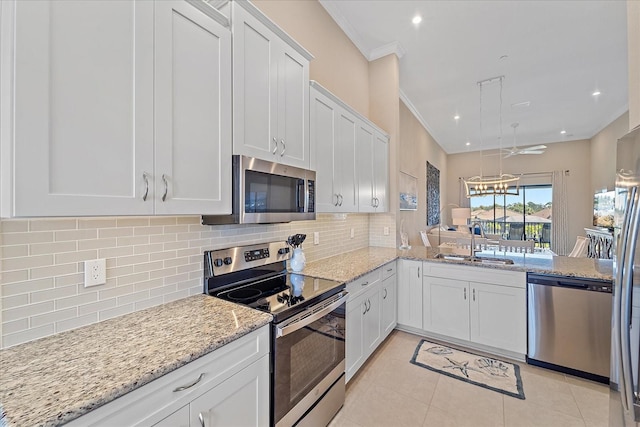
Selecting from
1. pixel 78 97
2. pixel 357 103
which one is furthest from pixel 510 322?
pixel 78 97

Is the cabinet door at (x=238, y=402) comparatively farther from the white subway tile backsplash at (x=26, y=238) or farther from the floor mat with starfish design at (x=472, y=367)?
the floor mat with starfish design at (x=472, y=367)

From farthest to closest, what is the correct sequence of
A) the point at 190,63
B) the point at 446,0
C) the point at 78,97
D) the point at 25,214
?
the point at 446,0 → the point at 190,63 → the point at 78,97 → the point at 25,214

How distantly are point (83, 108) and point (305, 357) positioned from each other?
1.53 m

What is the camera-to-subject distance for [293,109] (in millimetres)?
1873

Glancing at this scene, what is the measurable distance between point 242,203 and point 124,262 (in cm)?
63

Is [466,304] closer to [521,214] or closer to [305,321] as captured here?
[305,321]

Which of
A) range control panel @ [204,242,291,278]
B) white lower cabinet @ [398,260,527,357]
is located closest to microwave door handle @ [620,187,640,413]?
white lower cabinet @ [398,260,527,357]

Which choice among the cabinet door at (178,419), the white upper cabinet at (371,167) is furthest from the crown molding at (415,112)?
the cabinet door at (178,419)

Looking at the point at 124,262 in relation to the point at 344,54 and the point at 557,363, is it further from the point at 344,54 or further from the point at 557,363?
the point at 557,363

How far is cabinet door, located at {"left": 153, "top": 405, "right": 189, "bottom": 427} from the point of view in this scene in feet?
2.99

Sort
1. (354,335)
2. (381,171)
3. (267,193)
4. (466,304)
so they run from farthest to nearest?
1. (381,171)
2. (466,304)
3. (354,335)
4. (267,193)

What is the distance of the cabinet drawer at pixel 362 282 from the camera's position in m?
2.07

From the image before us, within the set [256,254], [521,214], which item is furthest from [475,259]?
[521,214]

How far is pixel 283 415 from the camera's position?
53.8 inches
